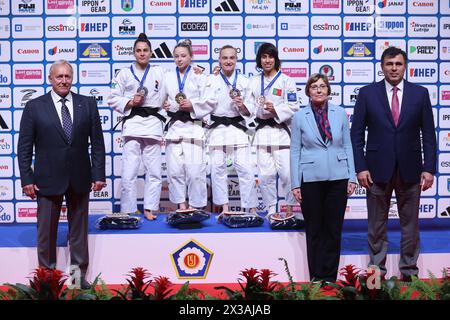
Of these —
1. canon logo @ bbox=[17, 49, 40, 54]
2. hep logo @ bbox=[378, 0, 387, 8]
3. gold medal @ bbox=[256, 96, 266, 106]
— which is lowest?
gold medal @ bbox=[256, 96, 266, 106]

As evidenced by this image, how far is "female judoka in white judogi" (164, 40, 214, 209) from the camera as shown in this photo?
481 centimetres

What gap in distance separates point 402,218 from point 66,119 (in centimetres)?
250

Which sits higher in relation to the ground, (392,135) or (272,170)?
(392,135)

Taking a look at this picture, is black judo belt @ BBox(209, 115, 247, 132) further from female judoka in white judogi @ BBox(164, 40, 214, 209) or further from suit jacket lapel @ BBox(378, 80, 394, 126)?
suit jacket lapel @ BBox(378, 80, 394, 126)

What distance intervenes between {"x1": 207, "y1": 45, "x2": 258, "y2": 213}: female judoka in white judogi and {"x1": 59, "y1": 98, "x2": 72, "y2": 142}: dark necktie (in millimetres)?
1426

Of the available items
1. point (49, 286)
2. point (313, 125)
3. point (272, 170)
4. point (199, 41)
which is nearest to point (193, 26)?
point (199, 41)

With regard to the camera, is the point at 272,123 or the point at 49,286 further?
the point at 272,123

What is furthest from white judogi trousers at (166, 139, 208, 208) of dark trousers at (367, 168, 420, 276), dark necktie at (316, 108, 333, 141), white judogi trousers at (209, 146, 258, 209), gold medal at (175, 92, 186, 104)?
dark trousers at (367, 168, 420, 276)

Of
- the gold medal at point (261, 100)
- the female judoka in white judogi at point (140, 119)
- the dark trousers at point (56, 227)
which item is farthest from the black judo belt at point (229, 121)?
the dark trousers at point (56, 227)

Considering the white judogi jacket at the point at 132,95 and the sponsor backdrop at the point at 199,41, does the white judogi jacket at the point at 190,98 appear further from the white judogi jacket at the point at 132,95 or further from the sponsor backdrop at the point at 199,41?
the sponsor backdrop at the point at 199,41

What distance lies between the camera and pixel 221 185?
493cm

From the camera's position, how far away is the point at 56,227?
388 centimetres

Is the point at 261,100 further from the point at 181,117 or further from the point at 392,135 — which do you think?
the point at 392,135
